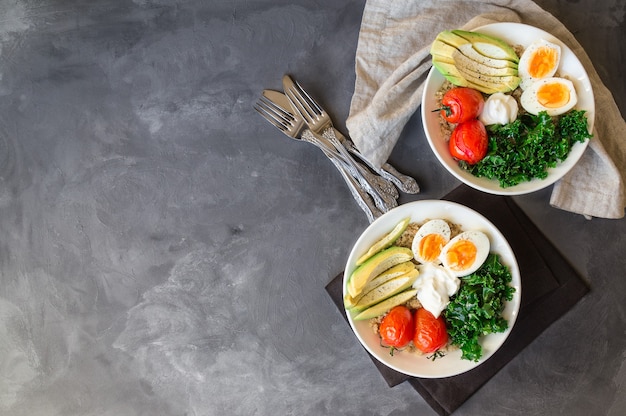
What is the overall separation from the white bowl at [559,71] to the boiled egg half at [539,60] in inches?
1.2

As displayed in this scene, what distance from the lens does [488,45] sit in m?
1.75

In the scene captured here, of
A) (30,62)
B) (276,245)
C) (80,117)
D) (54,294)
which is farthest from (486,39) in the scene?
(54,294)

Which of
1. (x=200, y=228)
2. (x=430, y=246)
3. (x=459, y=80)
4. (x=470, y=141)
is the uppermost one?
(x=459, y=80)

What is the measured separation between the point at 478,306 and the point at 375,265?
0.35m

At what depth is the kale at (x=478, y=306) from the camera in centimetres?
178

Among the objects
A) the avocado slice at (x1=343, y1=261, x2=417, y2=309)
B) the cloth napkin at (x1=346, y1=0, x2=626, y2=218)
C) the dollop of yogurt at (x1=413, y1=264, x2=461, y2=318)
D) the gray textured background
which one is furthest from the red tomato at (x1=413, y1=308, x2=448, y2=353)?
the cloth napkin at (x1=346, y1=0, x2=626, y2=218)

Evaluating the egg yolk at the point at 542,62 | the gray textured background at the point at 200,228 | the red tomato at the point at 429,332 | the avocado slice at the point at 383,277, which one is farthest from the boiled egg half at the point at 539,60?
the red tomato at the point at 429,332

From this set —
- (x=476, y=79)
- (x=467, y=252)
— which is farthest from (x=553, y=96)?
(x=467, y=252)

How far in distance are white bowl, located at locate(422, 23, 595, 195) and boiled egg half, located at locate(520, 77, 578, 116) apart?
0.04 metres

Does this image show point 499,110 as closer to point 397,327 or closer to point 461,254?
point 461,254

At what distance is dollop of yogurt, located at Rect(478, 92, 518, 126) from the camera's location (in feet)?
5.72

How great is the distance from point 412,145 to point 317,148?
0.34m

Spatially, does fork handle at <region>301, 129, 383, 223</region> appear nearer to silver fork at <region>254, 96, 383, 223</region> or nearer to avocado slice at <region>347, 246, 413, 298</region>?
silver fork at <region>254, 96, 383, 223</region>

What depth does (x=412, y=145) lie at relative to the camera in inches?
79.6
